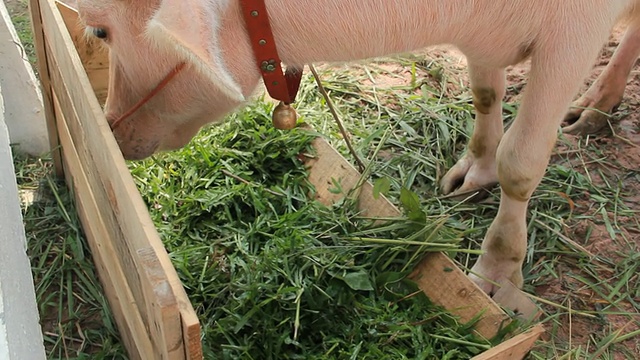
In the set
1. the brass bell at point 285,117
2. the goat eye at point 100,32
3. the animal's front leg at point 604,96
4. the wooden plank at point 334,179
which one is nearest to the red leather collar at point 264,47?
the brass bell at point 285,117

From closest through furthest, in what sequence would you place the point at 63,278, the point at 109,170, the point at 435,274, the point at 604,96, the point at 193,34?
the point at 193,34, the point at 109,170, the point at 435,274, the point at 63,278, the point at 604,96

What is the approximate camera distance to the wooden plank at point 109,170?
1.29m

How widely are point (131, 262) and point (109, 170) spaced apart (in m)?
0.27

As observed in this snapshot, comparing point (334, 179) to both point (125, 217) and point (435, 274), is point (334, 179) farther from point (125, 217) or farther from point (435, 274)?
point (125, 217)

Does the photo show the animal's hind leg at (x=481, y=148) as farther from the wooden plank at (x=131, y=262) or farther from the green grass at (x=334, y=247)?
the wooden plank at (x=131, y=262)

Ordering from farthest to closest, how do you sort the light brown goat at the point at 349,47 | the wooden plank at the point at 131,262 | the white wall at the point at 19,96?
1. the white wall at the point at 19,96
2. the light brown goat at the point at 349,47
3. the wooden plank at the point at 131,262

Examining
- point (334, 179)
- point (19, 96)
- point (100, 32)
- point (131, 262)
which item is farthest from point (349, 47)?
point (19, 96)

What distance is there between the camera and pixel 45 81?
109 inches

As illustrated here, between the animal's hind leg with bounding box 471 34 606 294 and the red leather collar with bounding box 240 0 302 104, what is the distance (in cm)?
84

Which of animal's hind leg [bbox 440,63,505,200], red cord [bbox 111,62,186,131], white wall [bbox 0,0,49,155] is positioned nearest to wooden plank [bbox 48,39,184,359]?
red cord [bbox 111,62,186,131]

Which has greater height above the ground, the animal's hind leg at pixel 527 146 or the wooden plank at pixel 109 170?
the wooden plank at pixel 109 170

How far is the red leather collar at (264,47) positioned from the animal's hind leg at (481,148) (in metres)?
1.20

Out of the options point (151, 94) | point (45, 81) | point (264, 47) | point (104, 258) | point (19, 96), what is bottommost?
point (104, 258)

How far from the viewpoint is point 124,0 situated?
1.69 m
